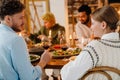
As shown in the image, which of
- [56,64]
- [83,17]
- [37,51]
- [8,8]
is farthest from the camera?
[83,17]

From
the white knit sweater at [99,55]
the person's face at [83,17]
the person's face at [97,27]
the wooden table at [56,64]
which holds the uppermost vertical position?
the person's face at [97,27]

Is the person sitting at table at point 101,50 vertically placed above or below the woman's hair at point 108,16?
below

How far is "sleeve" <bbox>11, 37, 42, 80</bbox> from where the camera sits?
1872 mm

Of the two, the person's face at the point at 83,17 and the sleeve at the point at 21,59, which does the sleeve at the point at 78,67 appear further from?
the person's face at the point at 83,17

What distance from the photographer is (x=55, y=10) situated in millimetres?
5609

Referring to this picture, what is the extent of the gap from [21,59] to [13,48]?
10cm

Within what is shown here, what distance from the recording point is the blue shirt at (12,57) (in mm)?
1873

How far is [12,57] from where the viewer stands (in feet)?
6.21

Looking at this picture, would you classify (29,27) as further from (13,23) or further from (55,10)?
(13,23)

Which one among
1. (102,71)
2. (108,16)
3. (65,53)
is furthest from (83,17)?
(102,71)

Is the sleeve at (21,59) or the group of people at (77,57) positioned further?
the sleeve at (21,59)

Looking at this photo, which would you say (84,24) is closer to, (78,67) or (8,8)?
(8,8)

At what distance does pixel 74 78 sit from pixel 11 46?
0.46 meters

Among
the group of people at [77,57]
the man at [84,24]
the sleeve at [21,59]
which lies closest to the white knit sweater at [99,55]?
the group of people at [77,57]
